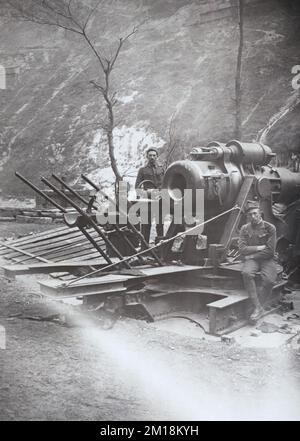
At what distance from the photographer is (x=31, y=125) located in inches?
1030

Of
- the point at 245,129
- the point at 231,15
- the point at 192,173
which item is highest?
the point at 231,15

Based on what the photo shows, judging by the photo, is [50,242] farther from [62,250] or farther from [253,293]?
[253,293]

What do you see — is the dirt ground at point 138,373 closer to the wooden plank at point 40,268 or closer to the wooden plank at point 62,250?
the wooden plank at point 40,268

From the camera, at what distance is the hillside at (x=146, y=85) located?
19.0 m

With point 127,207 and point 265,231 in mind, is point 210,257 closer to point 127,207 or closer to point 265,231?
point 265,231

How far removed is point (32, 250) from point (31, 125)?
1846 cm

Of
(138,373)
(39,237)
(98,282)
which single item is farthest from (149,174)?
(138,373)

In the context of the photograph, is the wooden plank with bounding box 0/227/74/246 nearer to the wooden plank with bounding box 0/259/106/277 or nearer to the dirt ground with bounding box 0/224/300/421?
the wooden plank with bounding box 0/259/106/277

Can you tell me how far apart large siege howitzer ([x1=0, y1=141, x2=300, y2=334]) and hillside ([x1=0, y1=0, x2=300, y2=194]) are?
903 centimetres

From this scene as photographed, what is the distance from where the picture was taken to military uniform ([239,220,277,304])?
6086 mm

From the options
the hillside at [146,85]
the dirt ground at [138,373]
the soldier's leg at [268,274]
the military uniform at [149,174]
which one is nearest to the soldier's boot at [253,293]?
the soldier's leg at [268,274]

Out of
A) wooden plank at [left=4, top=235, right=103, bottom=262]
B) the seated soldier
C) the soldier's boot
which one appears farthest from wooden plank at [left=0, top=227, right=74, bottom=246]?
the soldier's boot

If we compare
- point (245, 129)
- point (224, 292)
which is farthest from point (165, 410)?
point (245, 129)

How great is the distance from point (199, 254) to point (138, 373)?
292 cm
